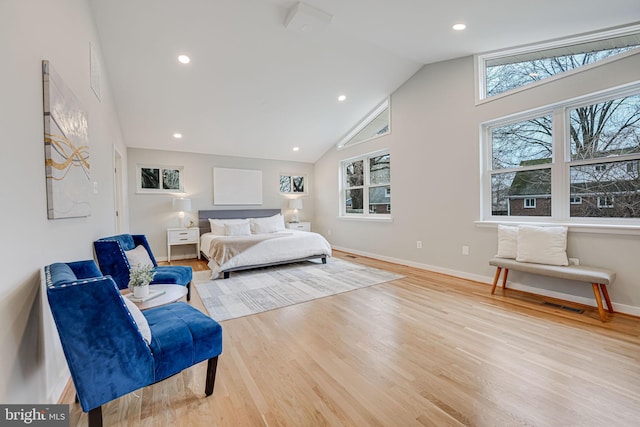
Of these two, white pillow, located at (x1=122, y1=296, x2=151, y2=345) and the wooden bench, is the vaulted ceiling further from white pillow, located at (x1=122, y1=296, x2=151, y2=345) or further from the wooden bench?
white pillow, located at (x1=122, y1=296, x2=151, y2=345)

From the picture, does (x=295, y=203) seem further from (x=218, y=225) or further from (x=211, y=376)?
(x=211, y=376)

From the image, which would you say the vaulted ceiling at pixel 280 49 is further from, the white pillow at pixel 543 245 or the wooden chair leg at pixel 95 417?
the wooden chair leg at pixel 95 417

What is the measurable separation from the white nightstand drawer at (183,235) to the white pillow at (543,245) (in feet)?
18.5

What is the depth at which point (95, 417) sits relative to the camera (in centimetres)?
125

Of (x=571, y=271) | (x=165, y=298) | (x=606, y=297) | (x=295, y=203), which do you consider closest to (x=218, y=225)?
(x=295, y=203)

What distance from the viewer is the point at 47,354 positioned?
60.2 inches

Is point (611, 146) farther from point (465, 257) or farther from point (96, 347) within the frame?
point (96, 347)

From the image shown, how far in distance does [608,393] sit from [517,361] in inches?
17.5

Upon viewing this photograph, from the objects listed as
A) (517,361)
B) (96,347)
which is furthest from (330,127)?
(96,347)

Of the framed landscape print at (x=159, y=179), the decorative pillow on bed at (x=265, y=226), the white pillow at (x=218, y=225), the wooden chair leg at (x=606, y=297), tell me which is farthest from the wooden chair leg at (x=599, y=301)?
the framed landscape print at (x=159, y=179)

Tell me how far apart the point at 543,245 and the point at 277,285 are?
3.24 metres

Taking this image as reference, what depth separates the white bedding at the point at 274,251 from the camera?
4238 millimetres

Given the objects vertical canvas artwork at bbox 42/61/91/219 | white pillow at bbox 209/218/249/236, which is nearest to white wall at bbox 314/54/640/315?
white pillow at bbox 209/218/249/236

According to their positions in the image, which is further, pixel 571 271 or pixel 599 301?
pixel 571 271
